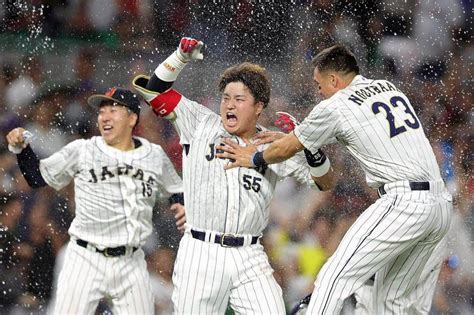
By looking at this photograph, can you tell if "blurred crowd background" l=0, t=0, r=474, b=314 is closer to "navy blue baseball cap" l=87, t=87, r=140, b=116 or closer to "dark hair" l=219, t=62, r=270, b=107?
"navy blue baseball cap" l=87, t=87, r=140, b=116

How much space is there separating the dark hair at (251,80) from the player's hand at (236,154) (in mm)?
301

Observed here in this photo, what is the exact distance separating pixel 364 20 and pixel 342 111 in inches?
124

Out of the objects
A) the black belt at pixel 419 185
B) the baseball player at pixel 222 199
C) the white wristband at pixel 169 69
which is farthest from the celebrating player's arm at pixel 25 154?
the black belt at pixel 419 185

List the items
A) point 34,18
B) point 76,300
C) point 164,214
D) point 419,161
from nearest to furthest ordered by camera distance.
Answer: point 419,161 → point 76,300 → point 164,214 → point 34,18

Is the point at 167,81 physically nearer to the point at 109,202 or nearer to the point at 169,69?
the point at 169,69

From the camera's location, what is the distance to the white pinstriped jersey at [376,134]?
5113 mm

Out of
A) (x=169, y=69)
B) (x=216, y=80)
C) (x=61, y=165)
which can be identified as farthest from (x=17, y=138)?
(x=216, y=80)

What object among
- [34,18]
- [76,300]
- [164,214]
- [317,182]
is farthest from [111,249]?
[34,18]

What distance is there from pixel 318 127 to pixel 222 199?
1.98ft

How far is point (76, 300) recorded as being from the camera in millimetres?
5805

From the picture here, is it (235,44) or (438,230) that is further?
(235,44)

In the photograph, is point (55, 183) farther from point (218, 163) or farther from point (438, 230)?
point (438, 230)

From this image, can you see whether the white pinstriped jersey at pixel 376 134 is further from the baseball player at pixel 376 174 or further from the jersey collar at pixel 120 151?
the jersey collar at pixel 120 151

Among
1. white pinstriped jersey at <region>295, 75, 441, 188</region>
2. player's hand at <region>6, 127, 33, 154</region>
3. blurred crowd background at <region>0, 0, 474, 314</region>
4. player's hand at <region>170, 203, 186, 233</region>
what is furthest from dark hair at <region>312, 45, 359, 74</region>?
blurred crowd background at <region>0, 0, 474, 314</region>
